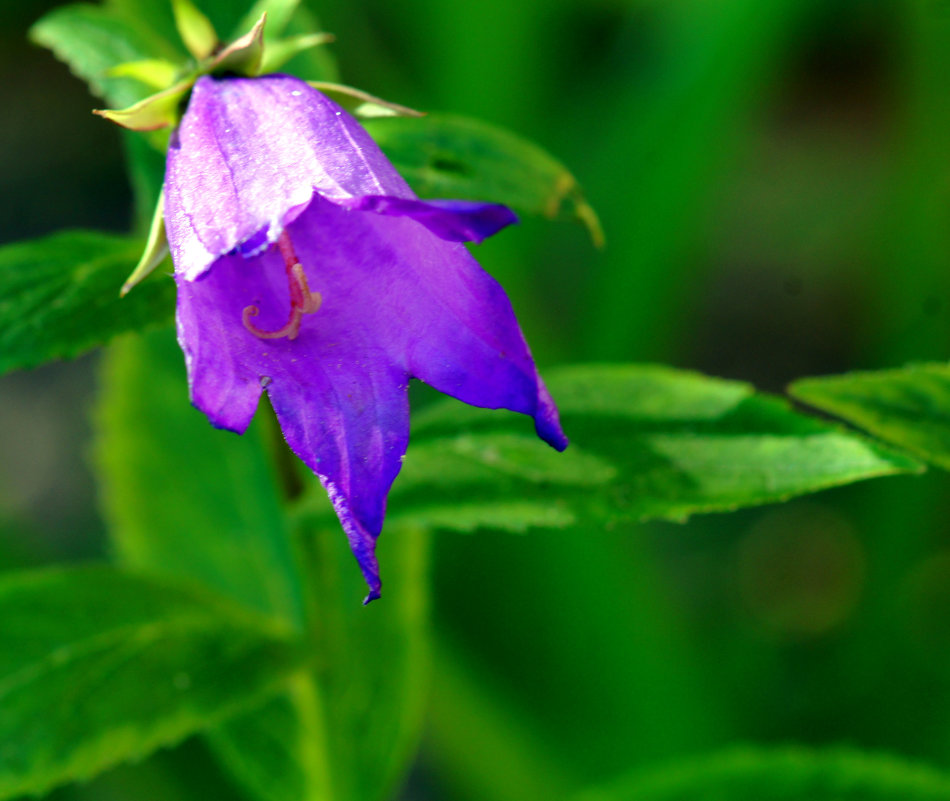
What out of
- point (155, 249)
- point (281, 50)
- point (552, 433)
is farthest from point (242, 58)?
point (552, 433)

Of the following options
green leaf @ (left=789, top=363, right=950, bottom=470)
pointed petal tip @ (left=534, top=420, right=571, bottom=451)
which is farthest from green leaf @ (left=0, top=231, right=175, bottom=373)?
green leaf @ (left=789, top=363, right=950, bottom=470)

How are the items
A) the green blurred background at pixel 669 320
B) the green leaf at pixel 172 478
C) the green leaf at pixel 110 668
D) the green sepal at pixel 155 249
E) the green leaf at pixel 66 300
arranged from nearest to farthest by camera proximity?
the green sepal at pixel 155 249 → the green leaf at pixel 66 300 → the green leaf at pixel 110 668 → the green leaf at pixel 172 478 → the green blurred background at pixel 669 320

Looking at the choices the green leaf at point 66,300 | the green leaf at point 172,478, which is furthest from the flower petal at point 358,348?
the green leaf at point 172,478

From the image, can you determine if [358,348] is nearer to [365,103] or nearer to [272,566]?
[365,103]

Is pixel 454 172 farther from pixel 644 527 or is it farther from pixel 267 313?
pixel 644 527

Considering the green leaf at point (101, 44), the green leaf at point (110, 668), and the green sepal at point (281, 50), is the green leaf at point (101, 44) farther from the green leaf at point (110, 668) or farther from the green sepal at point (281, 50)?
the green leaf at point (110, 668)

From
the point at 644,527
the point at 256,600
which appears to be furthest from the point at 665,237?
the point at 256,600
